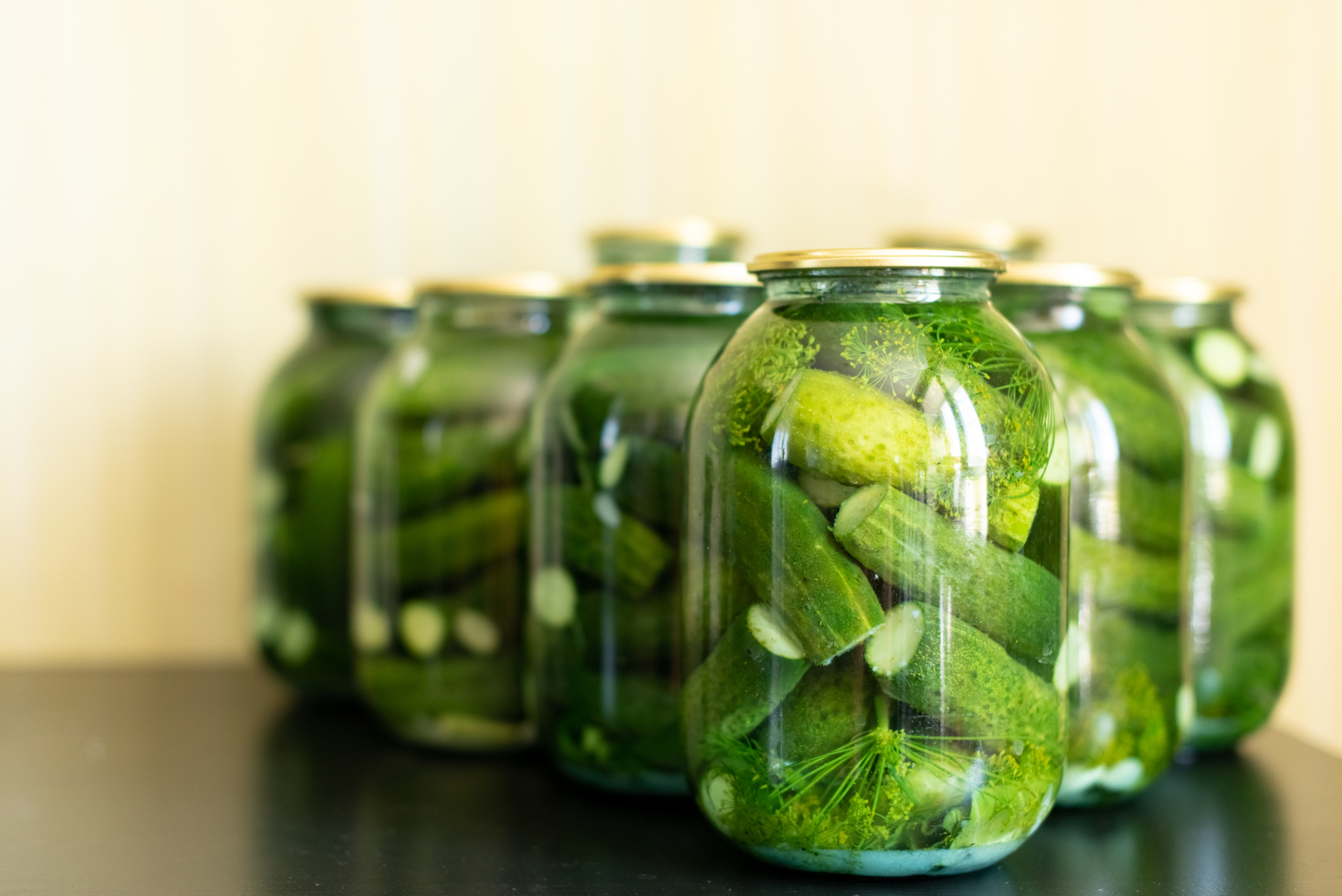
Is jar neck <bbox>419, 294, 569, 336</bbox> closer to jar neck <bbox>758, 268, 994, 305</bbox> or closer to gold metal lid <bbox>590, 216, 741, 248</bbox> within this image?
gold metal lid <bbox>590, 216, 741, 248</bbox>

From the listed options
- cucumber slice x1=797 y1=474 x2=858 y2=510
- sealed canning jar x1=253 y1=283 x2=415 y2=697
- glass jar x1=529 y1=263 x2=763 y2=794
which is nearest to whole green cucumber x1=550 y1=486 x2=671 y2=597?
glass jar x1=529 y1=263 x2=763 y2=794

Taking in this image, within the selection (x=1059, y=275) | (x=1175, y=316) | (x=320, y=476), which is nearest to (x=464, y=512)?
(x=320, y=476)

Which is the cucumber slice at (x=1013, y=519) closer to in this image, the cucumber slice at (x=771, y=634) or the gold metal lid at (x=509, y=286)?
the cucumber slice at (x=771, y=634)

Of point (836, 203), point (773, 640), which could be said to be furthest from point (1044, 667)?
point (836, 203)

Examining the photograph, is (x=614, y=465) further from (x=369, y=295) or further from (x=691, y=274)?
(x=369, y=295)

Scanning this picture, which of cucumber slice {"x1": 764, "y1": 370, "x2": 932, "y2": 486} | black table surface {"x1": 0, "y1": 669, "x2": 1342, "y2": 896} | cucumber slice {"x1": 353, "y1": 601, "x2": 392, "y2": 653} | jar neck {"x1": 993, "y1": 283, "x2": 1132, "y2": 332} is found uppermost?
jar neck {"x1": 993, "y1": 283, "x2": 1132, "y2": 332}

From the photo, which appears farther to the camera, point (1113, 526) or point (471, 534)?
point (471, 534)
